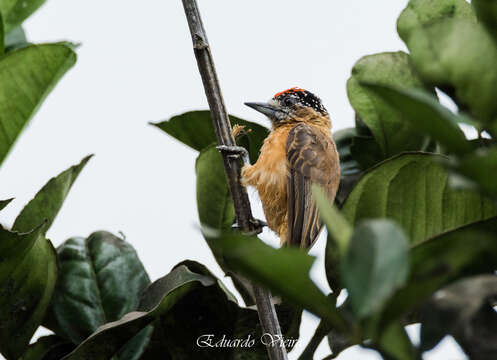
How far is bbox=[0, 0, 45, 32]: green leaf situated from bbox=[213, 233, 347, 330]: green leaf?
1.42 meters

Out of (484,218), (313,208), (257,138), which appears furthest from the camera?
(313,208)

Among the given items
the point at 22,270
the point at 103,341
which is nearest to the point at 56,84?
the point at 22,270

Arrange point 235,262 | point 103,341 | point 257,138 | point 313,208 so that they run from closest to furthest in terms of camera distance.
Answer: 1. point 235,262
2. point 103,341
3. point 257,138
4. point 313,208

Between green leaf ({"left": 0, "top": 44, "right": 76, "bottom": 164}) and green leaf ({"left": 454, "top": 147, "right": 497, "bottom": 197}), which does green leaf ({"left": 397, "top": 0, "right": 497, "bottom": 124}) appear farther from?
green leaf ({"left": 0, "top": 44, "right": 76, "bottom": 164})

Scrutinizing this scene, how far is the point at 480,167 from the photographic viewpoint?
2.02ft

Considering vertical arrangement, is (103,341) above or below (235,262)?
below

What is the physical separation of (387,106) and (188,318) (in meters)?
0.70

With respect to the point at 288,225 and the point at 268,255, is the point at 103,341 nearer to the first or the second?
the point at 268,255

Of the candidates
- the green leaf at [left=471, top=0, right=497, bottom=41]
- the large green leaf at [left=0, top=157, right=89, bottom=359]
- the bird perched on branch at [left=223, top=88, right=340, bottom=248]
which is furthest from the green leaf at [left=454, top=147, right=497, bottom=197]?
the bird perched on branch at [left=223, top=88, right=340, bottom=248]

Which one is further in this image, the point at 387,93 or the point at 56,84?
the point at 56,84

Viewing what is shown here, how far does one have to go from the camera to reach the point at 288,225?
2.98 metres

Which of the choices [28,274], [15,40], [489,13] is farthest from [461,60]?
[15,40]

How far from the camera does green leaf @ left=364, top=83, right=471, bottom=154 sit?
62 cm

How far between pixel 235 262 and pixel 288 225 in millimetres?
2382
